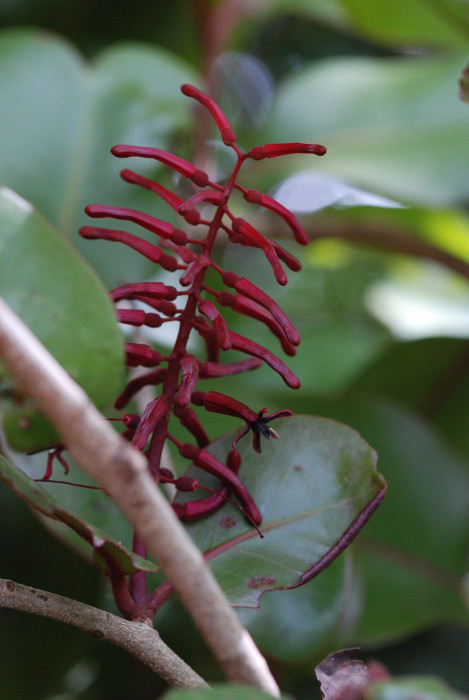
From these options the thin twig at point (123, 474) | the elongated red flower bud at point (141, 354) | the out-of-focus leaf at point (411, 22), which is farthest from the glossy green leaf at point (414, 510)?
the out-of-focus leaf at point (411, 22)

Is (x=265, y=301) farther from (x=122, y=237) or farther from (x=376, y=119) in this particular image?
(x=376, y=119)

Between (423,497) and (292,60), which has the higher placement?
(292,60)

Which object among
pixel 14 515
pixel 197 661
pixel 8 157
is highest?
pixel 8 157

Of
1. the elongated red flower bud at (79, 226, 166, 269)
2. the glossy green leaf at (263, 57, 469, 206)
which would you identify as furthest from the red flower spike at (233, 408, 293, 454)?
the glossy green leaf at (263, 57, 469, 206)

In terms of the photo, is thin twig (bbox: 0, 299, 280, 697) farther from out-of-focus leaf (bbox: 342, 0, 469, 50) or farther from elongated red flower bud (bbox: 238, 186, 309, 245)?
out-of-focus leaf (bbox: 342, 0, 469, 50)

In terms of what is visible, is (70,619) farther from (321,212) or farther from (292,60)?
(292,60)

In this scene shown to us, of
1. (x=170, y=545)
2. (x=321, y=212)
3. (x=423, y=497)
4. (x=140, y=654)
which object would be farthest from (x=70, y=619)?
(x=321, y=212)

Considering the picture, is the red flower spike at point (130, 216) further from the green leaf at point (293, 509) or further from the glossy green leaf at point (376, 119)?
the glossy green leaf at point (376, 119)
